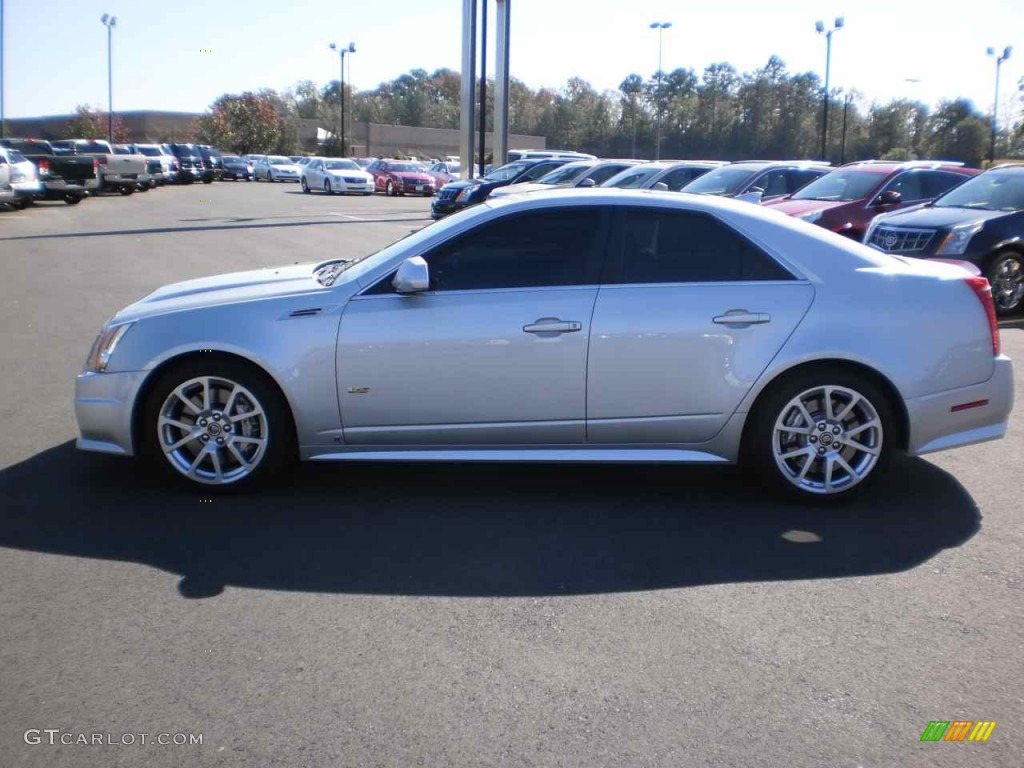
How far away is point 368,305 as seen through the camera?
18.7 ft

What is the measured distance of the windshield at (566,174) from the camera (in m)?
25.6

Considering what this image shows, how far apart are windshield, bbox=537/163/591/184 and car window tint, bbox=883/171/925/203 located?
10740mm

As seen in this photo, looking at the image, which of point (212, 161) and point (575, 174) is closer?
point (575, 174)

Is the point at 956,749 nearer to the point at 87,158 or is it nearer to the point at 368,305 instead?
the point at 368,305

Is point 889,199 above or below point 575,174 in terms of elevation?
below

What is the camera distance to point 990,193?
13367mm

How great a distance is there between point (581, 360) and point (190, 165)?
2063 inches

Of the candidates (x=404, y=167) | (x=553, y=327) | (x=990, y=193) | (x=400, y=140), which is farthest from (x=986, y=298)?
(x=400, y=140)

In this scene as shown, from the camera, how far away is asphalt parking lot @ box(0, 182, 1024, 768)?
347 centimetres

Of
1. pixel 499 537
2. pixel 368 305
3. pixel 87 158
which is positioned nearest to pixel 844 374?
pixel 499 537

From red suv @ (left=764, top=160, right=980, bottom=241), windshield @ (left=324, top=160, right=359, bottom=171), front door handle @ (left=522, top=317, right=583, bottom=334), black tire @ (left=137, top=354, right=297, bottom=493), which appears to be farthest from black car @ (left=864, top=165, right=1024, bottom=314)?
windshield @ (left=324, top=160, right=359, bottom=171)

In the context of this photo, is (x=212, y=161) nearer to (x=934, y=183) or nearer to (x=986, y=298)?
(x=934, y=183)

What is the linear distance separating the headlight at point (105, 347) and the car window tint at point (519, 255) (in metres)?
1.71

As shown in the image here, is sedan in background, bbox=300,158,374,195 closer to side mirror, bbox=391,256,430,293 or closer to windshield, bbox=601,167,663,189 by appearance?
windshield, bbox=601,167,663,189
